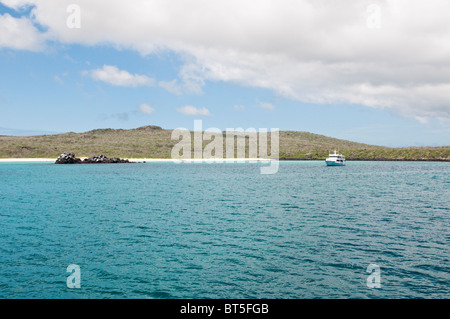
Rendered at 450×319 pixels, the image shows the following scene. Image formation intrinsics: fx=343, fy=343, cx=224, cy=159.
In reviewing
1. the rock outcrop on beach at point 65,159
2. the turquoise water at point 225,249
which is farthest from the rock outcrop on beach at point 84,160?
the turquoise water at point 225,249

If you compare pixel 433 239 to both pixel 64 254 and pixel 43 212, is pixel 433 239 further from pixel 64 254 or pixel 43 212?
pixel 43 212

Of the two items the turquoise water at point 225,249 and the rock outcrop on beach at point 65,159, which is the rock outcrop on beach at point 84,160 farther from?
the turquoise water at point 225,249

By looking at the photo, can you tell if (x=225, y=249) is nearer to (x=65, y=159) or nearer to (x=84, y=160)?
(x=65, y=159)

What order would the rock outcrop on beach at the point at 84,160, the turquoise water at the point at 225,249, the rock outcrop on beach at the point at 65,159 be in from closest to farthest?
the turquoise water at the point at 225,249
the rock outcrop on beach at the point at 65,159
the rock outcrop on beach at the point at 84,160

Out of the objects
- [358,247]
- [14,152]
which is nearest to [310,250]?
[358,247]

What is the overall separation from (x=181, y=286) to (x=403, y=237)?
1776cm

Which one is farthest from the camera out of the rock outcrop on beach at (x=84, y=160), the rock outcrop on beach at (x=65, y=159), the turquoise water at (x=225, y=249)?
the rock outcrop on beach at (x=84, y=160)

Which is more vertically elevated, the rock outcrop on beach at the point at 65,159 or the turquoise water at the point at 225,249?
the rock outcrop on beach at the point at 65,159

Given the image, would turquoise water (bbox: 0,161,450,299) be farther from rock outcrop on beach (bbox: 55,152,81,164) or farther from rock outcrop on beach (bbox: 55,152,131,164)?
rock outcrop on beach (bbox: 55,152,131,164)

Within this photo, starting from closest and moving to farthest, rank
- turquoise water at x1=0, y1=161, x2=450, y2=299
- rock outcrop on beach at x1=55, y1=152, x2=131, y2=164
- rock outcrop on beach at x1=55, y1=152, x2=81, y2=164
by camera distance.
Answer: turquoise water at x1=0, y1=161, x2=450, y2=299 < rock outcrop on beach at x1=55, y1=152, x2=81, y2=164 < rock outcrop on beach at x1=55, y1=152, x2=131, y2=164

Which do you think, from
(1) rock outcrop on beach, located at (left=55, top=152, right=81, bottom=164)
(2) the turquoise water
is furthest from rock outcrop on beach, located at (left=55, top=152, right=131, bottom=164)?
(2) the turquoise water

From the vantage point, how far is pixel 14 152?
199 metres

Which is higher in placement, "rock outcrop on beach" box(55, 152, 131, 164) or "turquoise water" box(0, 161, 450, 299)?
"rock outcrop on beach" box(55, 152, 131, 164)

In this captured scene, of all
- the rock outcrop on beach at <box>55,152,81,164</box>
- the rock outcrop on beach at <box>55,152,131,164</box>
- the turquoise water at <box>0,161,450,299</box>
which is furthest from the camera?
the rock outcrop on beach at <box>55,152,131,164</box>
